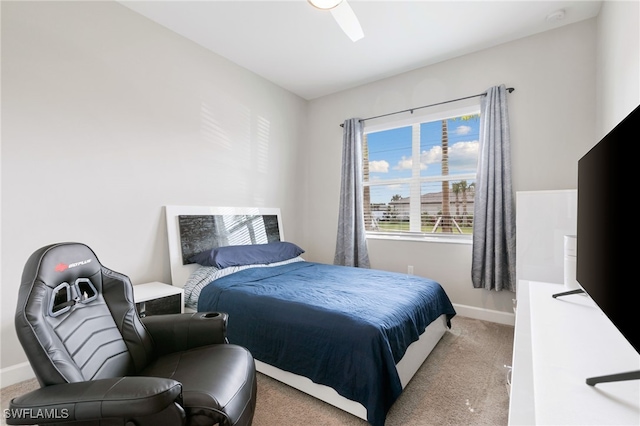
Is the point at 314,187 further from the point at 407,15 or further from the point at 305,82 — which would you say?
the point at 407,15

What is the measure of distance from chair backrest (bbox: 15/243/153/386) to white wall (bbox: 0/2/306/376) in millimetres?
1050

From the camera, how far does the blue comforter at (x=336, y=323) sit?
160 centimetres

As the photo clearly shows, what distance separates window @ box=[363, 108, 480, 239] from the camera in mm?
3379

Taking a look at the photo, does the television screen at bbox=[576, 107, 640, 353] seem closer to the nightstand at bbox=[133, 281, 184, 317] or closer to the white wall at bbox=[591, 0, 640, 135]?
the white wall at bbox=[591, 0, 640, 135]

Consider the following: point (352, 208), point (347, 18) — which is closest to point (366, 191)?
point (352, 208)

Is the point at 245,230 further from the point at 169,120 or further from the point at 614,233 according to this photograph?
the point at 614,233

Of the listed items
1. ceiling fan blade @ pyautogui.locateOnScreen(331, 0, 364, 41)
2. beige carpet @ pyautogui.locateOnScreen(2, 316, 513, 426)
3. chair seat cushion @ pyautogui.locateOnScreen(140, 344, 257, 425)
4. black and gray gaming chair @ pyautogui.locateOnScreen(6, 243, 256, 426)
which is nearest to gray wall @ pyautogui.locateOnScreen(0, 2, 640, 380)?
beige carpet @ pyautogui.locateOnScreen(2, 316, 513, 426)

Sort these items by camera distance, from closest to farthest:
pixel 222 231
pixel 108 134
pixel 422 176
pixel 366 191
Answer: pixel 108 134 → pixel 222 231 → pixel 422 176 → pixel 366 191

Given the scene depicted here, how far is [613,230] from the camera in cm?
97

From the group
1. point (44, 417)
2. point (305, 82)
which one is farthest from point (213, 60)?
point (44, 417)

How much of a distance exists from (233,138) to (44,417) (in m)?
2.94

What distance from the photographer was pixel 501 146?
2.98 m

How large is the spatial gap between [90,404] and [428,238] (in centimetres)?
334

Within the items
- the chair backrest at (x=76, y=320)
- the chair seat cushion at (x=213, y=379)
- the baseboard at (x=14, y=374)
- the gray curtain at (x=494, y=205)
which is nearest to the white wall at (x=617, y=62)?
the gray curtain at (x=494, y=205)
